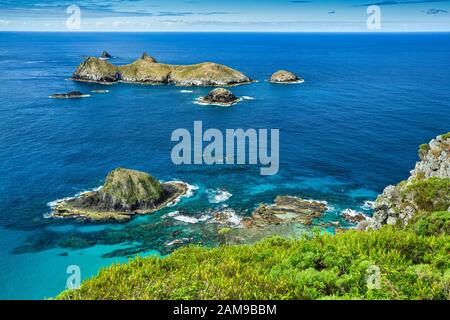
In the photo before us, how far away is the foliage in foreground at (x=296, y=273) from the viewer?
19.9m

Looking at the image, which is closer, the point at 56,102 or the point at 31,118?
the point at 31,118

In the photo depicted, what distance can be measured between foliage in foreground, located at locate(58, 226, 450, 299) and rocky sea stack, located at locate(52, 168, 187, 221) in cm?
3689

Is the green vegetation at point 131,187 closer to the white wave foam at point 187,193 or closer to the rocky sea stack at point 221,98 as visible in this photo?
the white wave foam at point 187,193

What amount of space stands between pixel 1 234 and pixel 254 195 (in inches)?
1650

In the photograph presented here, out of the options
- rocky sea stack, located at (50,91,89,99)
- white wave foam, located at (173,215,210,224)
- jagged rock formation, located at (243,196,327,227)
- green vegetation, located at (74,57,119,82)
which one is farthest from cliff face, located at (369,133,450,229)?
green vegetation, located at (74,57,119,82)

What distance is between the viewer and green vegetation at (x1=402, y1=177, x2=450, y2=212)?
39562 millimetres

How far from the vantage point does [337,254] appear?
2425 centimetres

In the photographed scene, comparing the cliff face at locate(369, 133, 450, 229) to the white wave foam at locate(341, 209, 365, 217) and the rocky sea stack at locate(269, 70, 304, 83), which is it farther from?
the rocky sea stack at locate(269, 70, 304, 83)

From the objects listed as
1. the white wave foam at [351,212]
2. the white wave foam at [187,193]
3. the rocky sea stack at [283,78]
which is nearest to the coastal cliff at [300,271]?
the white wave foam at [351,212]

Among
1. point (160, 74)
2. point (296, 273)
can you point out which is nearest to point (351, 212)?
point (296, 273)

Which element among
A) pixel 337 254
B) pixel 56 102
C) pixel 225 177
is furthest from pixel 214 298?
pixel 56 102

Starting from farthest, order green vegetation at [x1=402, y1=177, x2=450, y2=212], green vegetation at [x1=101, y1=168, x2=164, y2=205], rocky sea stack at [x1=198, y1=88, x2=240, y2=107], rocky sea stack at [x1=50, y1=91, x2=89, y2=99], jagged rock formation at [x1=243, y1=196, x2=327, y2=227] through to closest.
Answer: rocky sea stack at [x1=50, y1=91, x2=89, y2=99]
rocky sea stack at [x1=198, y1=88, x2=240, y2=107]
green vegetation at [x1=101, y1=168, x2=164, y2=205]
jagged rock formation at [x1=243, y1=196, x2=327, y2=227]
green vegetation at [x1=402, y1=177, x2=450, y2=212]

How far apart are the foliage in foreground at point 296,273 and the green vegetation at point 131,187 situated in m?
37.6

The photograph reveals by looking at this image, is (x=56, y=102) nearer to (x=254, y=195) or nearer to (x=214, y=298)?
(x=254, y=195)
